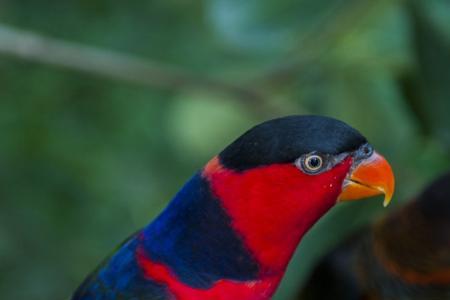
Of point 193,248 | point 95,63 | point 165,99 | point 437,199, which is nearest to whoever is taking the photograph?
point 193,248

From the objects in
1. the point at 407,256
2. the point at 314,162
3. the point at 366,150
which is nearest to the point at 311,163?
the point at 314,162

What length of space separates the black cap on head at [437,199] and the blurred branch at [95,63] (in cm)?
83

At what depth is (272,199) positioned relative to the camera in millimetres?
1560

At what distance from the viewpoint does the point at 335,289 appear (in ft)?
7.37

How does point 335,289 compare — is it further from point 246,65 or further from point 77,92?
point 77,92

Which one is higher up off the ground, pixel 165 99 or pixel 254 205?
pixel 165 99

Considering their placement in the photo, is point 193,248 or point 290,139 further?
point 193,248

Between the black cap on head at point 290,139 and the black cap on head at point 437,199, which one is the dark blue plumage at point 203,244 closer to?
the black cap on head at point 290,139

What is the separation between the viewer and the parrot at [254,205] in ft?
4.92

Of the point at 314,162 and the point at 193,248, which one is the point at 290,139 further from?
the point at 193,248

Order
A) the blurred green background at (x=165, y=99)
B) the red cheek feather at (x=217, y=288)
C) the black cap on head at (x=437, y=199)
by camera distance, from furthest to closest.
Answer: the blurred green background at (x=165, y=99)
the black cap on head at (x=437, y=199)
the red cheek feather at (x=217, y=288)

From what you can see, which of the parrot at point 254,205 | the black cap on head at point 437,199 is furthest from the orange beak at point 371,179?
the black cap on head at point 437,199

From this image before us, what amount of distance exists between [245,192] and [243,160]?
62mm

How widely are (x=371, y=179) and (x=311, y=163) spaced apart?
124 millimetres
